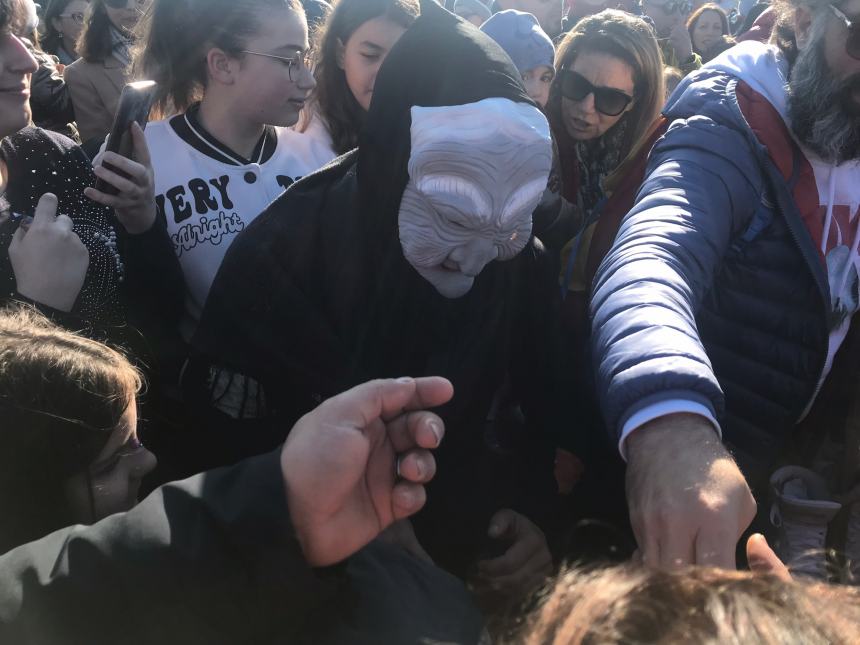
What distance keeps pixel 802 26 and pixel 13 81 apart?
1.82m

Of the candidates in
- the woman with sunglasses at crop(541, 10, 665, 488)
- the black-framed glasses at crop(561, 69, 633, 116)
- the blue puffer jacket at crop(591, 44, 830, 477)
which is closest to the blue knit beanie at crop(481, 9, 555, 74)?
the woman with sunglasses at crop(541, 10, 665, 488)

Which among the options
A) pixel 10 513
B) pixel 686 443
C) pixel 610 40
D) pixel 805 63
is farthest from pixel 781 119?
pixel 10 513

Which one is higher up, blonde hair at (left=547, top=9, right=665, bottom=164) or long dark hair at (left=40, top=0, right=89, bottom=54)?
blonde hair at (left=547, top=9, right=665, bottom=164)

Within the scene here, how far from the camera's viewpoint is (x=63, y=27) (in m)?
4.86

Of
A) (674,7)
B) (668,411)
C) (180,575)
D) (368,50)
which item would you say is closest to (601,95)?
(368,50)

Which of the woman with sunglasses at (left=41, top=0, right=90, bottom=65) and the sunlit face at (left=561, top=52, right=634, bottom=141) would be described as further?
the woman with sunglasses at (left=41, top=0, right=90, bottom=65)

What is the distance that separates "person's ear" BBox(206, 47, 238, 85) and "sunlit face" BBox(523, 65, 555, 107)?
123 centimetres

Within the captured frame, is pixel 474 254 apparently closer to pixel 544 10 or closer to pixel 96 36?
pixel 96 36

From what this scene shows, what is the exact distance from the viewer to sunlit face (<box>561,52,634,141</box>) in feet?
8.94

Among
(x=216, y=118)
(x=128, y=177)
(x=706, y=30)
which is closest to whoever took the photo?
(x=128, y=177)

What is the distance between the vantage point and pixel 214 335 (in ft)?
5.67

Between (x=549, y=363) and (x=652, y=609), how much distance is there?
1.12 m

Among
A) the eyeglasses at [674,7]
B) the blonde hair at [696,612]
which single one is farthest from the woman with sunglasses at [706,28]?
the blonde hair at [696,612]

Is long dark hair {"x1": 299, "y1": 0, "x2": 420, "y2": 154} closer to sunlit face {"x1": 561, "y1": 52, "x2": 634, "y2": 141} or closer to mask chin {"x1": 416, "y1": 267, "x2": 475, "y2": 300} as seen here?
sunlit face {"x1": 561, "y1": 52, "x2": 634, "y2": 141}
